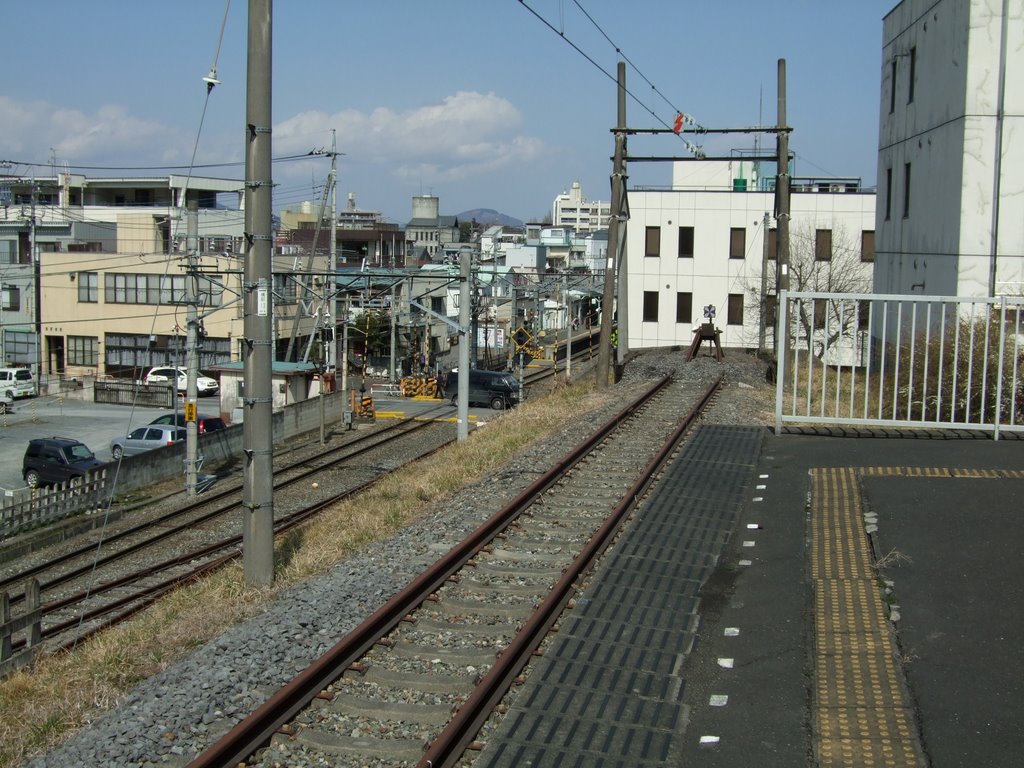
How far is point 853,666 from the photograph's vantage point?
5.84 metres

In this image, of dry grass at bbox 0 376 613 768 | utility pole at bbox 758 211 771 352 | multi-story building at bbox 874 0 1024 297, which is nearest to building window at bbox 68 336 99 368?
utility pole at bbox 758 211 771 352

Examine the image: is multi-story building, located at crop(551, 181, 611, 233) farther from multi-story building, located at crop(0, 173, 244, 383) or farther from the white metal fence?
the white metal fence

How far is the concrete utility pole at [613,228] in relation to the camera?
65.7 ft

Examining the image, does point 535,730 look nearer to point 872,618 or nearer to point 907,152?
point 872,618

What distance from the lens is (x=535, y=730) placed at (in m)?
5.12

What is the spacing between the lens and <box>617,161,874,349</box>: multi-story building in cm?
4069

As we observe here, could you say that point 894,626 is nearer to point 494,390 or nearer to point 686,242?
point 494,390

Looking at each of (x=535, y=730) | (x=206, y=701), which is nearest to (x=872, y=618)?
(x=535, y=730)

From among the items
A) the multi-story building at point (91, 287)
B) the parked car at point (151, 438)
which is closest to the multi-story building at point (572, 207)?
the multi-story building at point (91, 287)

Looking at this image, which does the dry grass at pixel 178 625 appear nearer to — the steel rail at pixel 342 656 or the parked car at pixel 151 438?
the steel rail at pixel 342 656

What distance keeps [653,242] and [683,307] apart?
10.1 feet

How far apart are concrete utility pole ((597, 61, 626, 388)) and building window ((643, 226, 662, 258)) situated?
2203 cm

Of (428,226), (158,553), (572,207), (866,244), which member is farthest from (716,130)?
(572,207)

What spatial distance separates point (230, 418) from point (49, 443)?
26.0 ft
